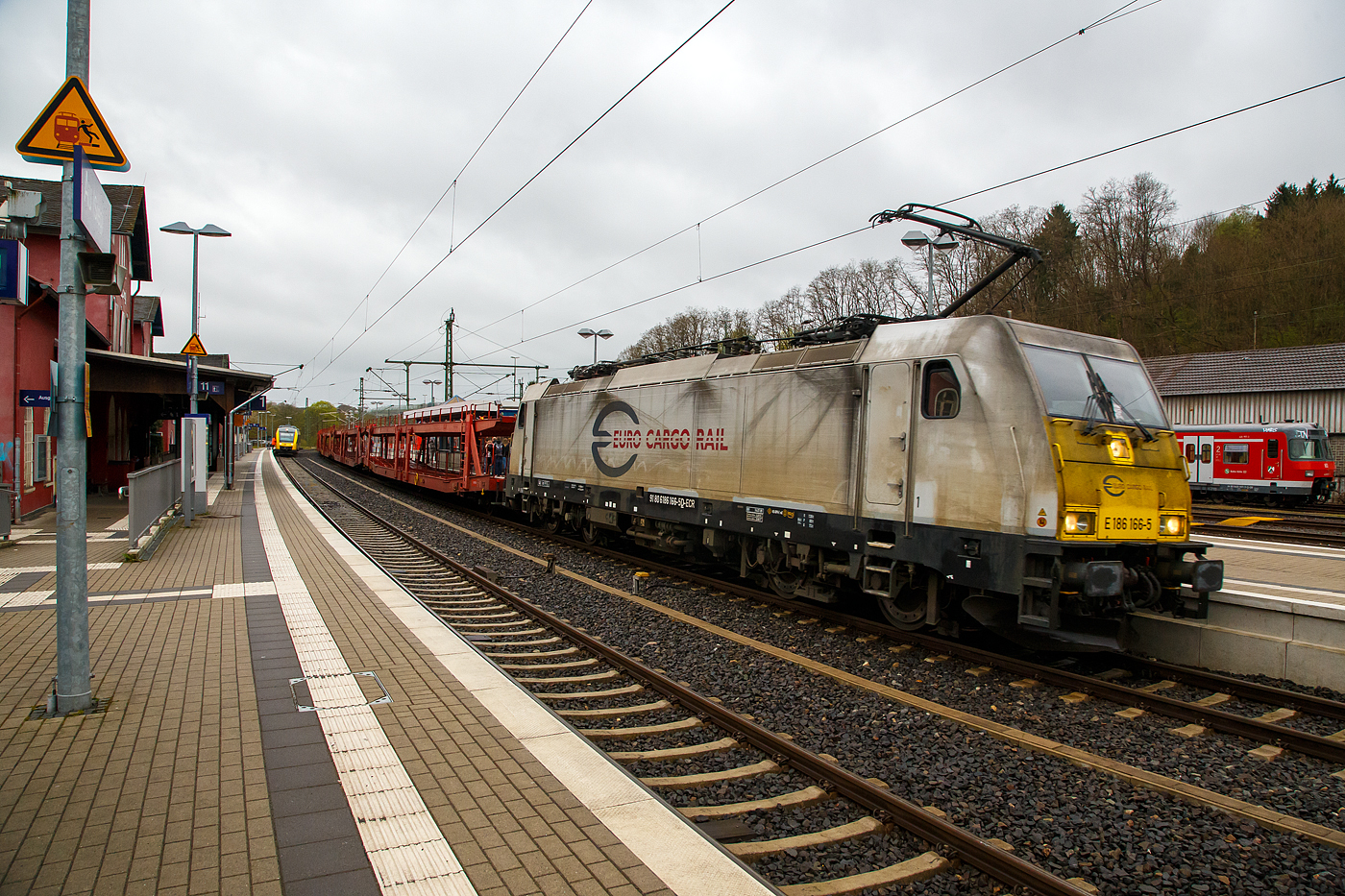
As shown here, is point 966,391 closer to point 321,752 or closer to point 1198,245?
point 321,752

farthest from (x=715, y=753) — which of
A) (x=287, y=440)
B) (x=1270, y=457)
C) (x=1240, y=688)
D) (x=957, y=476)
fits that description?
(x=287, y=440)

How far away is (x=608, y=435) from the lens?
1356 cm

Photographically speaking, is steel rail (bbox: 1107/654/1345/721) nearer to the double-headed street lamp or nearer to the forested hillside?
the double-headed street lamp

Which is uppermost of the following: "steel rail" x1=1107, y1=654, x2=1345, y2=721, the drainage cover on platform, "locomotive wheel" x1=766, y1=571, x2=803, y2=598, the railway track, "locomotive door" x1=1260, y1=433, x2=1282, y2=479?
"locomotive door" x1=1260, y1=433, x2=1282, y2=479

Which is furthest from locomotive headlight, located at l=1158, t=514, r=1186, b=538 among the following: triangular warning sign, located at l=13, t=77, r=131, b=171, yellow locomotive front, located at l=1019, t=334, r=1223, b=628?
triangular warning sign, located at l=13, t=77, r=131, b=171

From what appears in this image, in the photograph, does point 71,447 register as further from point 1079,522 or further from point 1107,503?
point 1107,503

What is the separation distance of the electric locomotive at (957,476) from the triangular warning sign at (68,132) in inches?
270

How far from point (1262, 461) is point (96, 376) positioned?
34181mm

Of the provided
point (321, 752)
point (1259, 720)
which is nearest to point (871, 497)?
point (1259, 720)

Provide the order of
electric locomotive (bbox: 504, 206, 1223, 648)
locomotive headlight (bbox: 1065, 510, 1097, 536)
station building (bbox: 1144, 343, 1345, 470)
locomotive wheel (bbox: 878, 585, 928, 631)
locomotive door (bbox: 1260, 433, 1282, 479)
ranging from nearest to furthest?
locomotive headlight (bbox: 1065, 510, 1097, 536) < electric locomotive (bbox: 504, 206, 1223, 648) < locomotive wheel (bbox: 878, 585, 928, 631) < locomotive door (bbox: 1260, 433, 1282, 479) < station building (bbox: 1144, 343, 1345, 470)

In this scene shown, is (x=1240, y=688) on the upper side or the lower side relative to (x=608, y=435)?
lower

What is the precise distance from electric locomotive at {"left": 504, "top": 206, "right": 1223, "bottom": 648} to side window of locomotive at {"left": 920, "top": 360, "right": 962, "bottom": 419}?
1cm

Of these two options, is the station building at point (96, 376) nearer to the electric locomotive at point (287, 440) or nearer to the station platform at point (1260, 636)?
the station platform at point (1260, 636)

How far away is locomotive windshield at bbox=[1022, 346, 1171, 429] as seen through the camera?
685 centimetres
